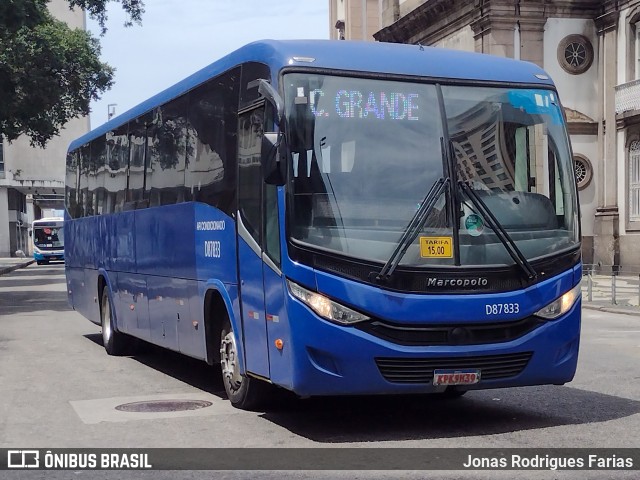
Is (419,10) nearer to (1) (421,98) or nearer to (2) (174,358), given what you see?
(2) (174,358)

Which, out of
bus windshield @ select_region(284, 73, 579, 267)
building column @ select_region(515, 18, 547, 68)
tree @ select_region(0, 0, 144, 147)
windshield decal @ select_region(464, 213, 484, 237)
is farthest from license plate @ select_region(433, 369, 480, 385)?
building column @ select_region(515, 18, 547, 68)

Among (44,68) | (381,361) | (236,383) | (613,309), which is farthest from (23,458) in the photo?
(44,68)

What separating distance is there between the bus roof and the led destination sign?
22 cm

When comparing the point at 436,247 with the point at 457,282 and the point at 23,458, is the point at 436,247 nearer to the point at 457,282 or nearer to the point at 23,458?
the point at 457,282

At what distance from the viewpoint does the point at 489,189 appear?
8766 millimetres

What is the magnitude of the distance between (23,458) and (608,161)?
1324 inches

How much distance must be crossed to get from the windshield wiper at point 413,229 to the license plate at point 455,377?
2.91 feet

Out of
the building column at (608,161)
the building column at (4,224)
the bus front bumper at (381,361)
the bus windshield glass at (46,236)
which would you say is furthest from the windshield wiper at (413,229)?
the building column at (4,224)

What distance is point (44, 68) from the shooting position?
1586 inches

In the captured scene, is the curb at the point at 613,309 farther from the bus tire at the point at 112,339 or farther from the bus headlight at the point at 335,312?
the bus headlight at the point at 335,312

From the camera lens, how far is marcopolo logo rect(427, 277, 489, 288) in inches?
327

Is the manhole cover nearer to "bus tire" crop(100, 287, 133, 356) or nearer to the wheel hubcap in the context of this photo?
the wheel hubcap

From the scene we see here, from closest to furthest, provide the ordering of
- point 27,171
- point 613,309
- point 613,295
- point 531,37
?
point 613,309, point 613,295, point 531,37, point 27,171

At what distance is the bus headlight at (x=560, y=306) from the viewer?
8.73 m
